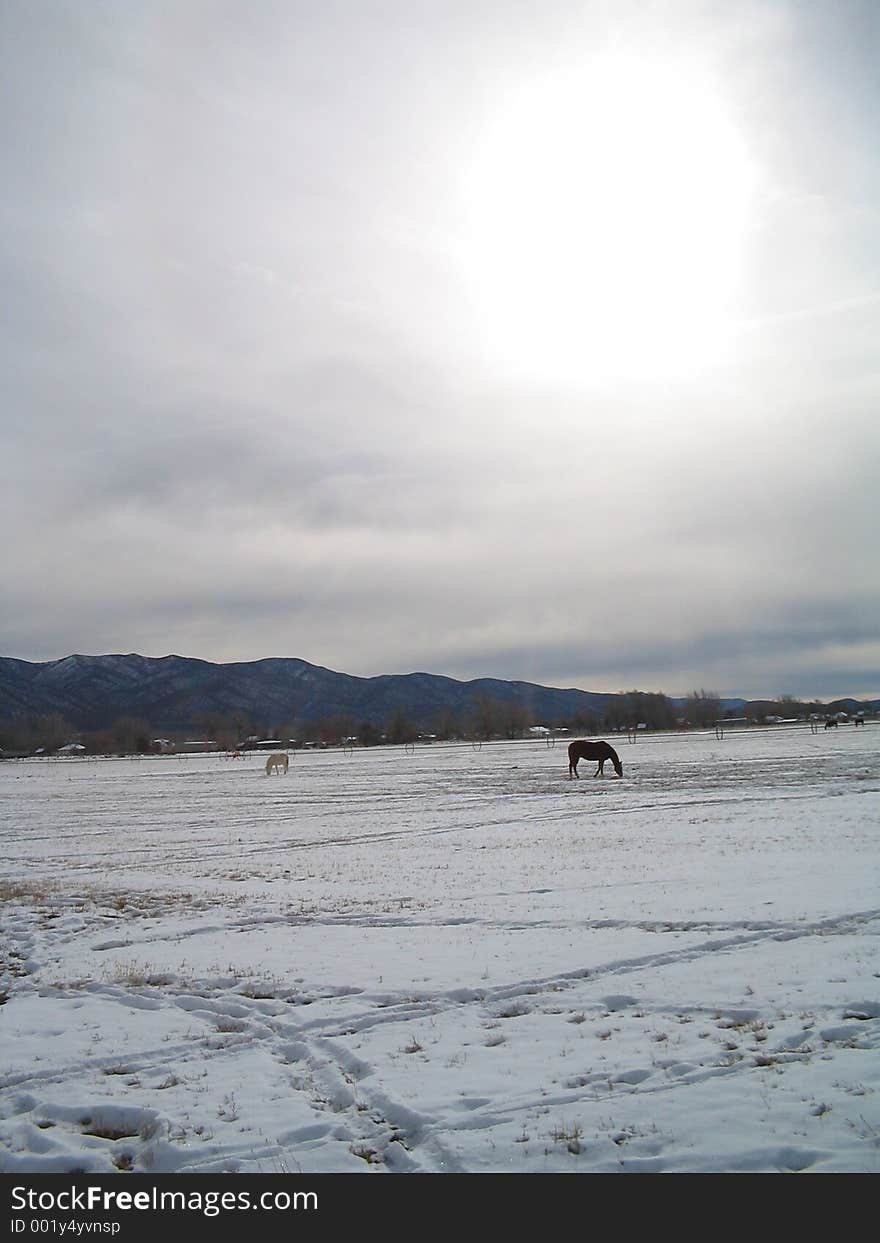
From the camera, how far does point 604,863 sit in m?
17.2

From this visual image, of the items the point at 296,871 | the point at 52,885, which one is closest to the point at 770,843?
the point at 296,871

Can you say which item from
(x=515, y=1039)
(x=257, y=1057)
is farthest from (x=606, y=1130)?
(x=257, y=1057)

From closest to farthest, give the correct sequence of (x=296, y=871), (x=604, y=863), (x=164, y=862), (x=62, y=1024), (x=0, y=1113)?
(x=0, y=1113)
(x=62, y=1024)
(x=604, y=863)
(x=296, y=871)
(x=164, y=862)

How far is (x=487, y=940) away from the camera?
1142 centimetres

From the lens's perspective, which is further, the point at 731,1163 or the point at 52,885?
the point at 52,885

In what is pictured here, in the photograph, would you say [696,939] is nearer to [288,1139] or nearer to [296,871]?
[288,1139]

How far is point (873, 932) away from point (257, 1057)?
785cm

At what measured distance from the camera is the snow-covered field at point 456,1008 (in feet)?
19.1

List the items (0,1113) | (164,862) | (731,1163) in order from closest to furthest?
1. (731,1163)
2. (0,1113)
3. (164,862)

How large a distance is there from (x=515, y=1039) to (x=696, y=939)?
404 centimetres

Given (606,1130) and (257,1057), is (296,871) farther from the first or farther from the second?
(606,1130)

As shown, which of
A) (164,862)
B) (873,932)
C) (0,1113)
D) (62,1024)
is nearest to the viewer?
A: (0,1113)

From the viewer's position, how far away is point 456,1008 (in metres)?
8.73

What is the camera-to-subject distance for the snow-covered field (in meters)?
5.82
